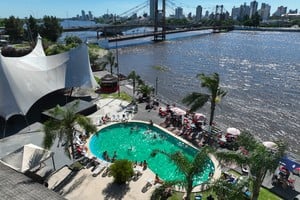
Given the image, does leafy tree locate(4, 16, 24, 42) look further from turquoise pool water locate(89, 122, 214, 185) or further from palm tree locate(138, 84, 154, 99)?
turquoise pool water locate(89, 122, 214, 185)

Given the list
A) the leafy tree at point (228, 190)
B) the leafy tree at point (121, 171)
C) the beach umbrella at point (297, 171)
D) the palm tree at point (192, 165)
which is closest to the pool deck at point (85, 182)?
the leafy tree at point (121, 171)

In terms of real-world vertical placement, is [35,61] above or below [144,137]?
above

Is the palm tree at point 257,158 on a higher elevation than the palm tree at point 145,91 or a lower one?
higher

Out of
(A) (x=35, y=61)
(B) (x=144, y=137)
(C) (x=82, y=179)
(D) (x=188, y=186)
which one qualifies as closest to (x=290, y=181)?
(D) (x=188, y=186)

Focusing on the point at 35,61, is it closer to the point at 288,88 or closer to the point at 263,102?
the point at 263,102

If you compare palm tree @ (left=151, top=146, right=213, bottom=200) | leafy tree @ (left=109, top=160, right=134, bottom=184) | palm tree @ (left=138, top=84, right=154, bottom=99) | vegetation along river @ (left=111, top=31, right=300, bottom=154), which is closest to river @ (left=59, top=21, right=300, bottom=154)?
vegetation along river @ (left=111, top=31, right=300, bottom=154)

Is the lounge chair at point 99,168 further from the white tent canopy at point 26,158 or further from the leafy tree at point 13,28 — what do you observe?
the leafy tree at point 13,28
